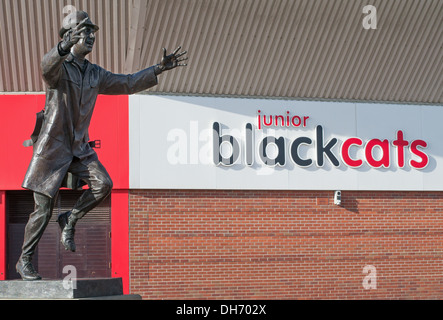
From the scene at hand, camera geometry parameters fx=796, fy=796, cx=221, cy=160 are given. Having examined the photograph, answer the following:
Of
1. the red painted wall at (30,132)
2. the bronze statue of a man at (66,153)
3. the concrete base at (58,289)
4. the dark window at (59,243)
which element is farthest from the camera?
the dark window at (59,243)

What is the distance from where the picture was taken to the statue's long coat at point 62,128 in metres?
7.06

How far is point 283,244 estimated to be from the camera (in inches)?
621

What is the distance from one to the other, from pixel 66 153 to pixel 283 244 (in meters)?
9.18

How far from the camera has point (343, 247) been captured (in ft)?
52.5

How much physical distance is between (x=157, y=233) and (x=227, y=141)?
7.44 ft

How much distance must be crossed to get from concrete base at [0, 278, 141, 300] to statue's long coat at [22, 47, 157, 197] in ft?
2.68

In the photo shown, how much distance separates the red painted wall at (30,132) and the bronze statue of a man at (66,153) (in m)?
7.82

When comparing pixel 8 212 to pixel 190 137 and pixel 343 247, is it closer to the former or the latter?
pixel 190 137

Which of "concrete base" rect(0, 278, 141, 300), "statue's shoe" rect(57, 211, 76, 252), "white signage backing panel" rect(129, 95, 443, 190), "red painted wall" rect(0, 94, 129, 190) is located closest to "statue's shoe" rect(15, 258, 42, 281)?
"concrete base" rect(0, 278, 141, 300)

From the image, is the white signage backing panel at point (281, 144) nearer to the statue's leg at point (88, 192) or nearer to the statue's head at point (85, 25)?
the statue's leg at point (88, 192)

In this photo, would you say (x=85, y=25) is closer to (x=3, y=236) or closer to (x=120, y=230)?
(x=120, y=230)

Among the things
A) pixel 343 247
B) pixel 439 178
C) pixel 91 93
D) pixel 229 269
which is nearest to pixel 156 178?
pixel 229 269

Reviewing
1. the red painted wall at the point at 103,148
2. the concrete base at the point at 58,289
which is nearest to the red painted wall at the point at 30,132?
the red painted wall at the point at 103,148

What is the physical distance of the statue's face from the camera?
6.91 m
